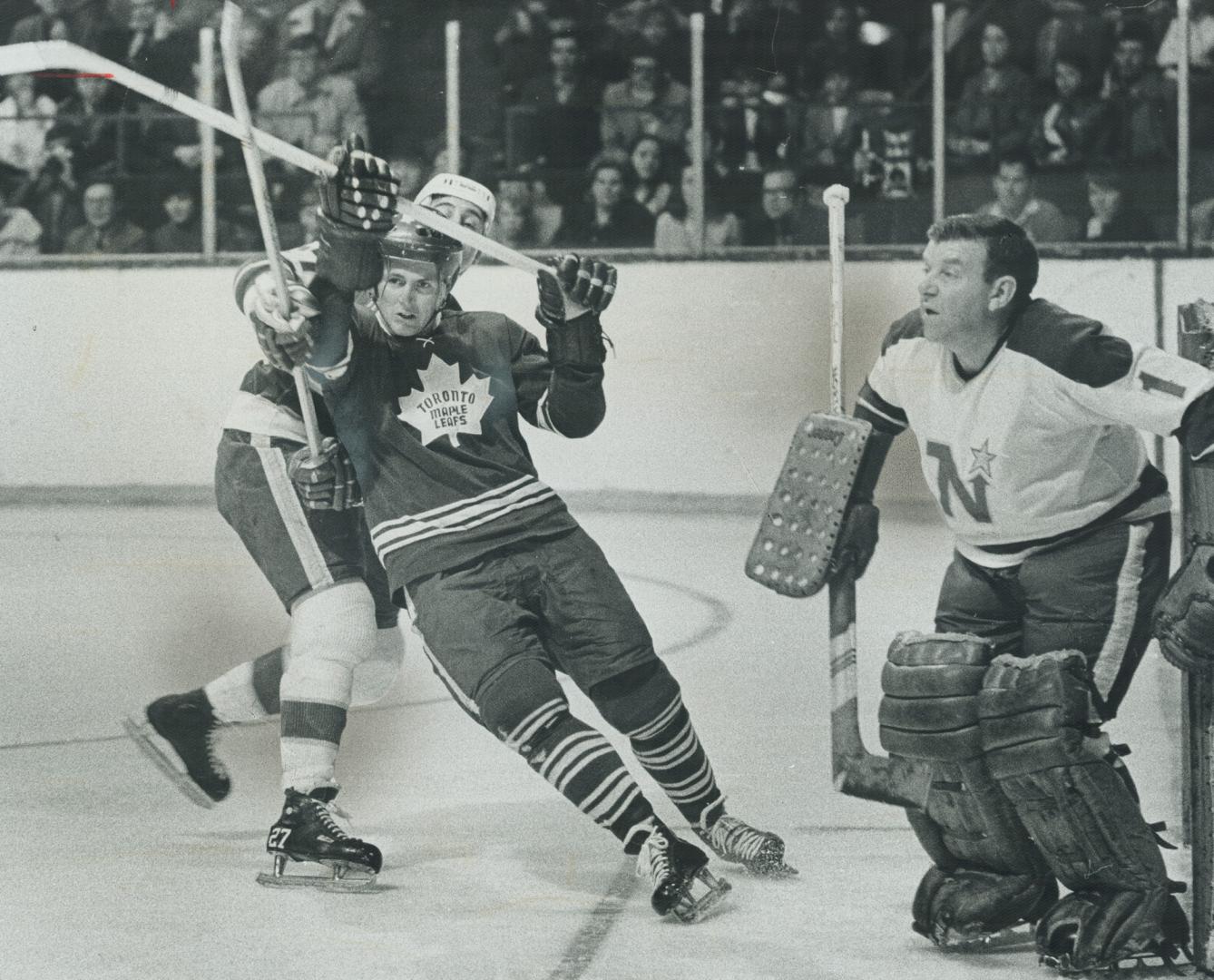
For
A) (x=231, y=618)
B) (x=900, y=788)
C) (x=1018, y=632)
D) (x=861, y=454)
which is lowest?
(x=231, y=618)

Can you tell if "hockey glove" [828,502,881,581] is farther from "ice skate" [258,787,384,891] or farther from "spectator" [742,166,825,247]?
"spectator" [742,166,825,247]

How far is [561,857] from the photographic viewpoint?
10.1 ft

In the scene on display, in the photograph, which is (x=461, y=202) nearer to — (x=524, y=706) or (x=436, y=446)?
(x=436, y=446)

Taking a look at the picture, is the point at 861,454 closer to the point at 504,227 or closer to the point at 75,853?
the point at 75,853

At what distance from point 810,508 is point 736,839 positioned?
0.60m

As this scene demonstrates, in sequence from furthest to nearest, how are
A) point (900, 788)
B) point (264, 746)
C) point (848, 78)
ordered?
point (848, 78)
point (264, 746)
point (900, 788)

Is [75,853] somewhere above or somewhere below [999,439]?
below

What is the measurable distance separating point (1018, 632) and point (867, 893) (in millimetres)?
465

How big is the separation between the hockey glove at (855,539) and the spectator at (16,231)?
14.2ft

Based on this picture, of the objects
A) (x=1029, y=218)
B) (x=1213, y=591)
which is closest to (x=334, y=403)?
(x=1213, y=591)

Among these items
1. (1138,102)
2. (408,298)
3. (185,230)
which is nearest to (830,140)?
(1138,102)

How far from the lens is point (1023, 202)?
620 cm

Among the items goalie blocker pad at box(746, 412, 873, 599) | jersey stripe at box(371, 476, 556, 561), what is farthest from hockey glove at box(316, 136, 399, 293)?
goalie blocker pad at box(746, 412, 873, 599)

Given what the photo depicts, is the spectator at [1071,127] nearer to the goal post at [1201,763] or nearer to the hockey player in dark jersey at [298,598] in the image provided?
the hockey player in dark jersey at [298,598]
